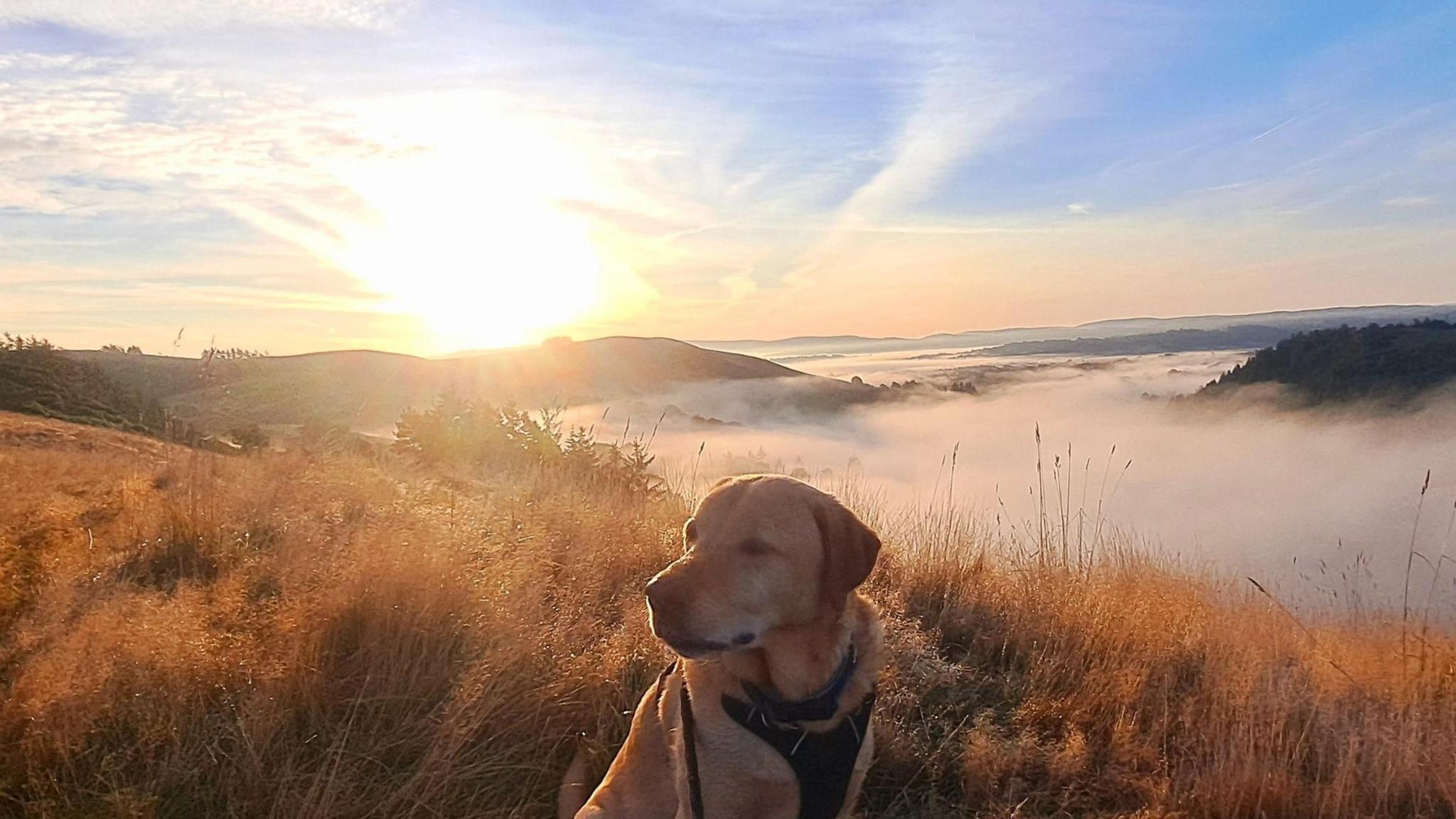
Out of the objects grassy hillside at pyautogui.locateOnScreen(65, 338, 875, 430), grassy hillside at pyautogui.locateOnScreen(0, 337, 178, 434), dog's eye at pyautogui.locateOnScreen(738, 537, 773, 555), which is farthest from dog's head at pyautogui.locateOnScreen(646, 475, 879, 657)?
grassy hillside at pyautogui.locateOnScreen(0, 337, 178, 434)

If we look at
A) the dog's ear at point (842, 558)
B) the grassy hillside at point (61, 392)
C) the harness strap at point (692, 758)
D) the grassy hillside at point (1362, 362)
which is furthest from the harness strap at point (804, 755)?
the grassy hillside at point (1362, 362)

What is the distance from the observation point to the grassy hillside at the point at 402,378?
35.2 ft

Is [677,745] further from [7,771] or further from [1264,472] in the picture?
[1264,472]

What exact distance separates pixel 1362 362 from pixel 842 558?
294 feet

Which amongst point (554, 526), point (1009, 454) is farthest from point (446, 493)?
point (1009, 454)

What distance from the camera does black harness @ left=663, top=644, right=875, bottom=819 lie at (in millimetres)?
2773

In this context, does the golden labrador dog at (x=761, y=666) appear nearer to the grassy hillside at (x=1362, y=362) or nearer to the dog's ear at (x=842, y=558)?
the dog's ear at (x=842, y=558)

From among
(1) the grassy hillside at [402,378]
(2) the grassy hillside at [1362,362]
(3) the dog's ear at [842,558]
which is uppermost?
(1) the grassy hillside at [402,378]

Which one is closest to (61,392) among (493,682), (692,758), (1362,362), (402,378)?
(402,378)

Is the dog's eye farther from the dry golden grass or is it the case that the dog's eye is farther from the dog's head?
the dry golden grass

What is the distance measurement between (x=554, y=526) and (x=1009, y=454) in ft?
137

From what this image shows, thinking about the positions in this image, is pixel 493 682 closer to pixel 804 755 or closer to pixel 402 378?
pixel 804 755

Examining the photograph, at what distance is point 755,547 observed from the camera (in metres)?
2.88

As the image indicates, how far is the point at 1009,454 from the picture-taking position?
149 ft
